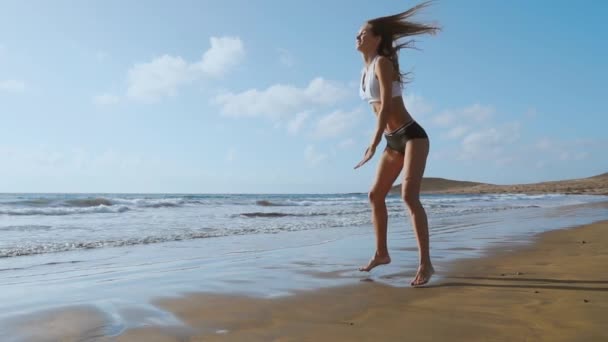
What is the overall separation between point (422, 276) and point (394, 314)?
874 mm

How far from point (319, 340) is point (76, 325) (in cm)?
106

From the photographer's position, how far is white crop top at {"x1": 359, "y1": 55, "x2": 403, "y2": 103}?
133 inches

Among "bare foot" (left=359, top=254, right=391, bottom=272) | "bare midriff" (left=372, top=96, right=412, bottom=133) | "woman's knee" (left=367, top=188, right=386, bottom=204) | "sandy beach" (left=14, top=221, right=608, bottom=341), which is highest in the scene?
"bare midriff" (left=372, top=96, right=412, bottom=133)

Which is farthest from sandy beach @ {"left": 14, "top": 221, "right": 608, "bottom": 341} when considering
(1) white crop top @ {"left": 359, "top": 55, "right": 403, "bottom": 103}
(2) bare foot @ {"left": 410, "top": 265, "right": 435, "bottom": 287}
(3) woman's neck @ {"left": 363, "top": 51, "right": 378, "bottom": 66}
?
(3) woman's neck @ {"left": 363, "top": 51, "right": 378, "bottom": 66}

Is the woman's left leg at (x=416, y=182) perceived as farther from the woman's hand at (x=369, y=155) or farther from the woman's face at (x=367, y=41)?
the woman's face at (x=367, y=41)

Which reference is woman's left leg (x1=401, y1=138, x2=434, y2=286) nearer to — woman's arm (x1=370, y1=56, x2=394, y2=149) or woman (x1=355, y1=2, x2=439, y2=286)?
woman (x1=355, y1=2, x2=439, y2=286)

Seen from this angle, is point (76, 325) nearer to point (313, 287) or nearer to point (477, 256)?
point (313, 287)

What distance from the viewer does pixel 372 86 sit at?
11.4 feet

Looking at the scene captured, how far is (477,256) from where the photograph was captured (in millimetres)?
4496

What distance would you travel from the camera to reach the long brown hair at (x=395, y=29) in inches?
138

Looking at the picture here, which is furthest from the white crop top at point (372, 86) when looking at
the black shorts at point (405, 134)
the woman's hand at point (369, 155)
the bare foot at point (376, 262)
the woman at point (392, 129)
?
the bare foot at point (376, 262)

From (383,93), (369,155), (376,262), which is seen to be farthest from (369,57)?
(376,262)

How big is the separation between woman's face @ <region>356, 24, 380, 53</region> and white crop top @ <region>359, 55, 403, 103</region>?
0.11m

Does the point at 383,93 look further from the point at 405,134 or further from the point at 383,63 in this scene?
the point at 405,134
